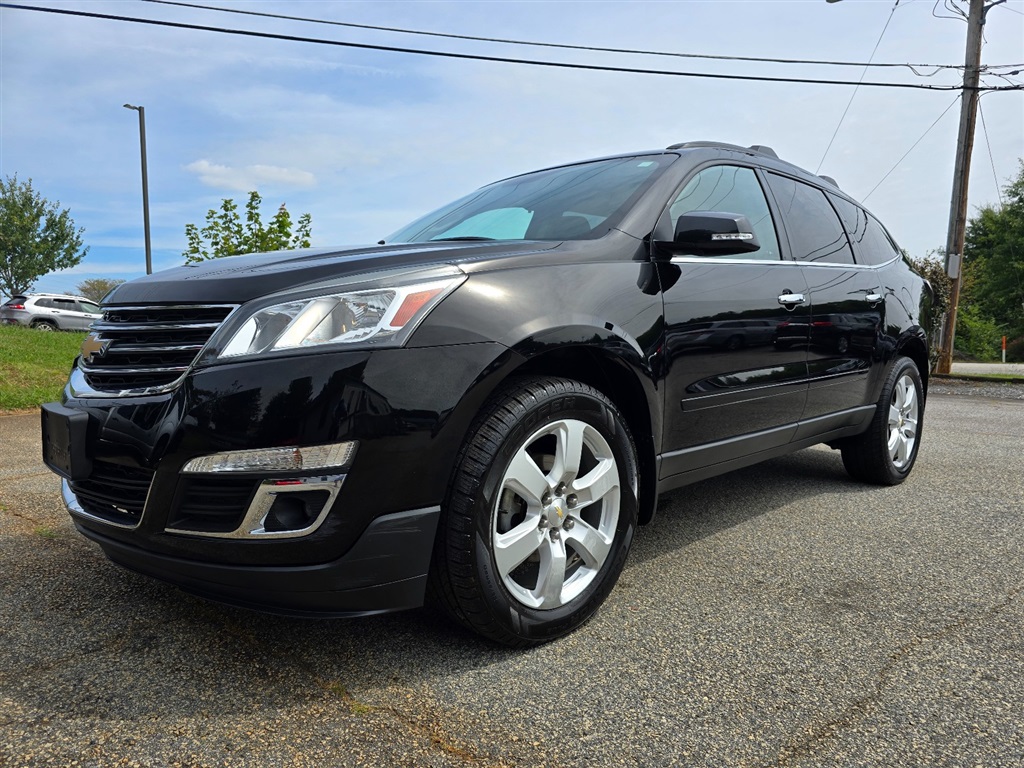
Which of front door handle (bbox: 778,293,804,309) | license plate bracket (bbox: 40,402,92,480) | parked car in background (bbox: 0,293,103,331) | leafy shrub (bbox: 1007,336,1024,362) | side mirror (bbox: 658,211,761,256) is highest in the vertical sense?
side mirror (bbox: 658,211,761,256)

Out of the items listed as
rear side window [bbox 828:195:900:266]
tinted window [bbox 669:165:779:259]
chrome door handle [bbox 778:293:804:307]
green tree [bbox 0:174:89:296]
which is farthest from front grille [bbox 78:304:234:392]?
green tree [bbox 0:174:89:296]

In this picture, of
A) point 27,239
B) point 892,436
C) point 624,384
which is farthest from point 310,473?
point 27,239

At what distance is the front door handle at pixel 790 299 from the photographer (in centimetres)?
328

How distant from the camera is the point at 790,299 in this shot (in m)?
3.33

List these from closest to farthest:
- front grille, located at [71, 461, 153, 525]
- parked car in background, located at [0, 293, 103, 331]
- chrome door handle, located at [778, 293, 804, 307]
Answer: front grille, located at [71, 461, 153, 525]
chrome door handle, located at [778, 293, 804, 307]
parked car in background, located at [0, 293, 103, 331]

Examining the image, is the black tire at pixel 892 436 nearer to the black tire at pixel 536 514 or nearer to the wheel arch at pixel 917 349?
the wheel arch at pixel 917 349

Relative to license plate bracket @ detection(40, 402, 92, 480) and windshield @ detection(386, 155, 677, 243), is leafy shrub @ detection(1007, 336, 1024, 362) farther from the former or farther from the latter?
license plate bracket @ detection(40, 402, 92, 480)

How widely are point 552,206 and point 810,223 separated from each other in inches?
59.5

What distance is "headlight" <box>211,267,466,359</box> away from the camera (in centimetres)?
194

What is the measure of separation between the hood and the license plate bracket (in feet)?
1.24

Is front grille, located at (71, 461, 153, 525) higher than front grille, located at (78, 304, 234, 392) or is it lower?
lower

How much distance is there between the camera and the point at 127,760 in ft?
5.46

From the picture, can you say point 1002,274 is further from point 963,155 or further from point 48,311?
point 48,311

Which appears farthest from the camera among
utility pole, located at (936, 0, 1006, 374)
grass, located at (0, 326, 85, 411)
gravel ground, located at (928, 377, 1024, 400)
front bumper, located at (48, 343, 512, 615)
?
utility pole, located at (936, 0, 1006, 374)
